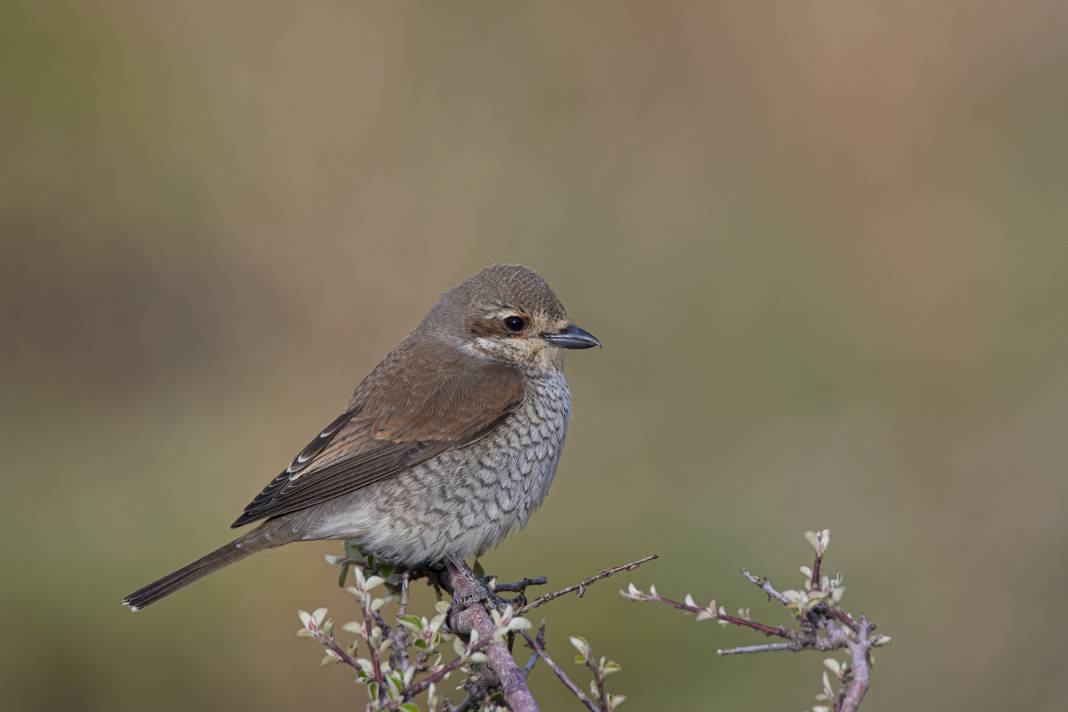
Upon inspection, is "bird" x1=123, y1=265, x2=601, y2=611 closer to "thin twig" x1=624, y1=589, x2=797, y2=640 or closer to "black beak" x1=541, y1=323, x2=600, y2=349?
"black beak" x1=541, y1=323, x2=600, y2=349

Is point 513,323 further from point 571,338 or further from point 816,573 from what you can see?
point 816,573

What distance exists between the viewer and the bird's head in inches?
144

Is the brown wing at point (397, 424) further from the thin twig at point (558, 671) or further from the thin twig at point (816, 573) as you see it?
the thin twig at point (816, 573)

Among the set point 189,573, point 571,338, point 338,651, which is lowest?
point 189,573

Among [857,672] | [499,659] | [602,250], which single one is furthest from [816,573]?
[602,250]

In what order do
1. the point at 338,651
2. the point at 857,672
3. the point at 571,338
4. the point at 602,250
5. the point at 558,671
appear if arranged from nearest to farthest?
the point at 857,672
the point at 558,671
the point at 338,651
the point at 571,338
the point at 602,250

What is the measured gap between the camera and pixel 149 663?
14.8 ft

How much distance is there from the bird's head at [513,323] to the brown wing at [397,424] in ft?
0.27

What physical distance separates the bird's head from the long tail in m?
0.97

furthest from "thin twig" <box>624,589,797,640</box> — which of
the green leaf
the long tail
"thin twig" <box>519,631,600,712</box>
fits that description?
the long tail

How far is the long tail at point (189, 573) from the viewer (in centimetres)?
302

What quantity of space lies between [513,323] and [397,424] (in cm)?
53

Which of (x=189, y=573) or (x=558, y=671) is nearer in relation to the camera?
(x=558, y=671)

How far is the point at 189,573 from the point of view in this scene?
120 inches
